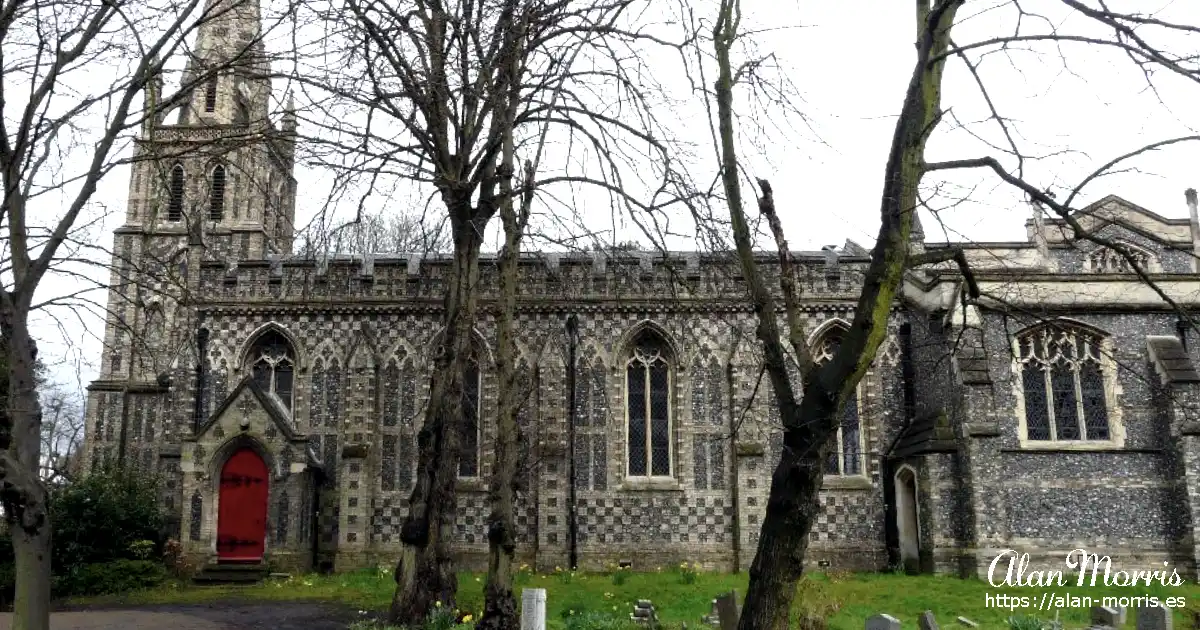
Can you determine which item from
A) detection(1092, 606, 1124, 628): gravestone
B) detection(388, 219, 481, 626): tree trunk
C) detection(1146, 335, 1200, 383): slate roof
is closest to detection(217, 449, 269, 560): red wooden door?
detection(388, 219, 481, 626): tree trunk

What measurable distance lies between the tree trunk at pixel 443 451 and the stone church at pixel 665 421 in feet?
17.2

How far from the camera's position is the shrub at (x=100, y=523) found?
18.0m

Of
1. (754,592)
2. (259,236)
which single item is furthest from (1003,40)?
(259,236)

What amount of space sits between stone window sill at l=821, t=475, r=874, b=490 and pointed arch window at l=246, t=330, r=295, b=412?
1137 cm

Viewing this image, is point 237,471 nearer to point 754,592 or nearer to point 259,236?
point 259,236

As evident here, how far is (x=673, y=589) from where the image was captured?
54.9 feet

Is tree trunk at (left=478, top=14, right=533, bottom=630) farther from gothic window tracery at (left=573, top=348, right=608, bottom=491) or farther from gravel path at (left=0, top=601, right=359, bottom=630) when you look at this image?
gothic window tracery at (left=573, top=348, right=608, bottom=491)

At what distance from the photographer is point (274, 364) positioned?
20.8 m

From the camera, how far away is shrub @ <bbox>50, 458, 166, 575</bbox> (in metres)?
18.0

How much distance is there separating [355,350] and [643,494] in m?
6.68

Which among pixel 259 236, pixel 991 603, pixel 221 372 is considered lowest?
pixel 991 603

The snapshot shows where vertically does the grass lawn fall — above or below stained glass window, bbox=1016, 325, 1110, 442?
below

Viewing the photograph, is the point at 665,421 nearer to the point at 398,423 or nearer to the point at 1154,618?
the point at 398,423

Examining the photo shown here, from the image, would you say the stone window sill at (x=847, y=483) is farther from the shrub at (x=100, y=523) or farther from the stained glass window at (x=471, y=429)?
the shrub at (x=100, y=523)
